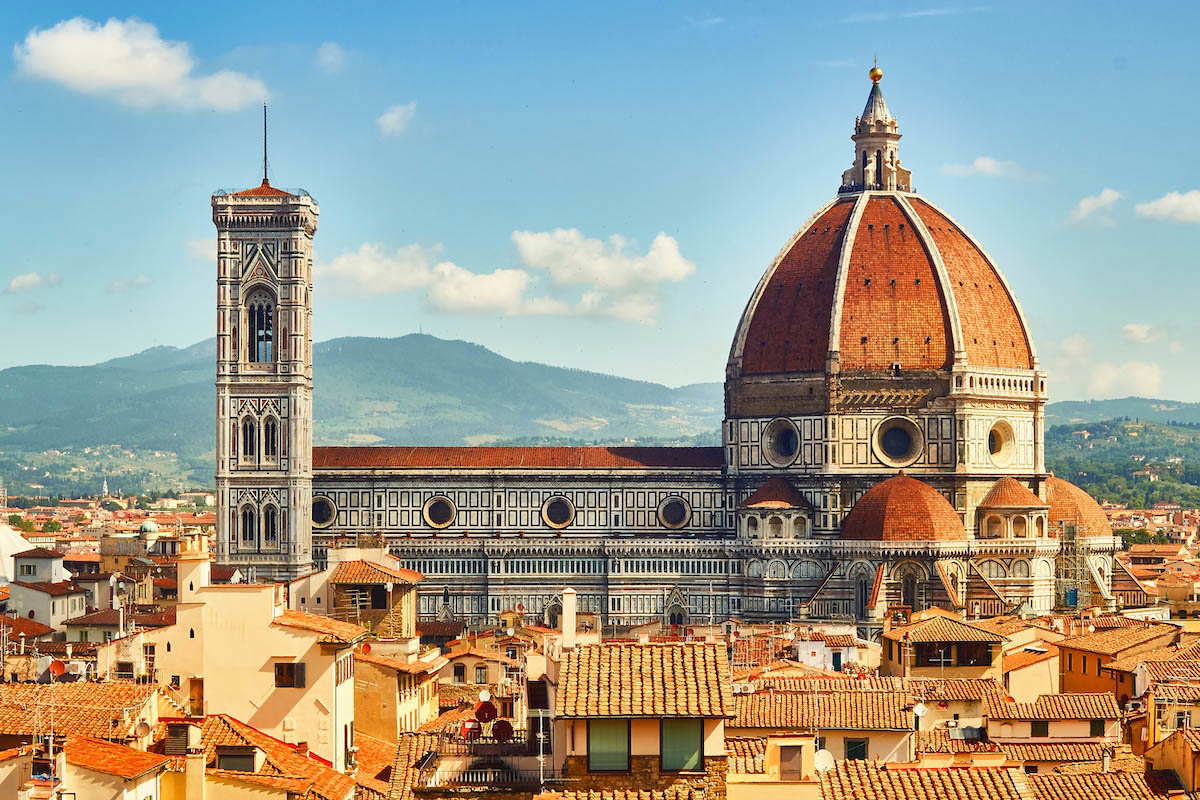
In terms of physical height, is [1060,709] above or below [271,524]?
below

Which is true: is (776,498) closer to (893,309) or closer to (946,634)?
(893,309)

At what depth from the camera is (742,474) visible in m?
110

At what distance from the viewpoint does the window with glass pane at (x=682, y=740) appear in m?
19.2

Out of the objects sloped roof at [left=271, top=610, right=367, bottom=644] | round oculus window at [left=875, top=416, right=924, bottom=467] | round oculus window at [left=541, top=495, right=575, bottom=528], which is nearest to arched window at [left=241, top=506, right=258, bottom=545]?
round oculus window at [left=541, top=495, right=575, bottom=528]

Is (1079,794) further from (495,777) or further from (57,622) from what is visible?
(57,622)

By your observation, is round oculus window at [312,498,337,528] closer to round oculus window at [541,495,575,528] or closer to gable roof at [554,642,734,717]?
round oculus window at [541,495,575,528]

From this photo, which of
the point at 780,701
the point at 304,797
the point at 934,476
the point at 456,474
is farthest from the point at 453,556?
the point at 304,797

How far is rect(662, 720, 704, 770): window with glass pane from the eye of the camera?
19.2 metres

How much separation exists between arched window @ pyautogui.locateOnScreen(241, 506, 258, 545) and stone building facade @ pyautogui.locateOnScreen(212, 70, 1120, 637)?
0.10 metres

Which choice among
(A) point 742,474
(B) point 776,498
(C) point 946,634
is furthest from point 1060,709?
(A) point 742,474

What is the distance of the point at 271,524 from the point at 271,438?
4233 millimetres

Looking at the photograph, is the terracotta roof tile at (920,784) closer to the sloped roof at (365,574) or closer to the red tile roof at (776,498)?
the sloped roof at (365,574)

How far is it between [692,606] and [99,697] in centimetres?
7520

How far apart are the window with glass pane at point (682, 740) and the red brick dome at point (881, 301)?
89062 millimetres
